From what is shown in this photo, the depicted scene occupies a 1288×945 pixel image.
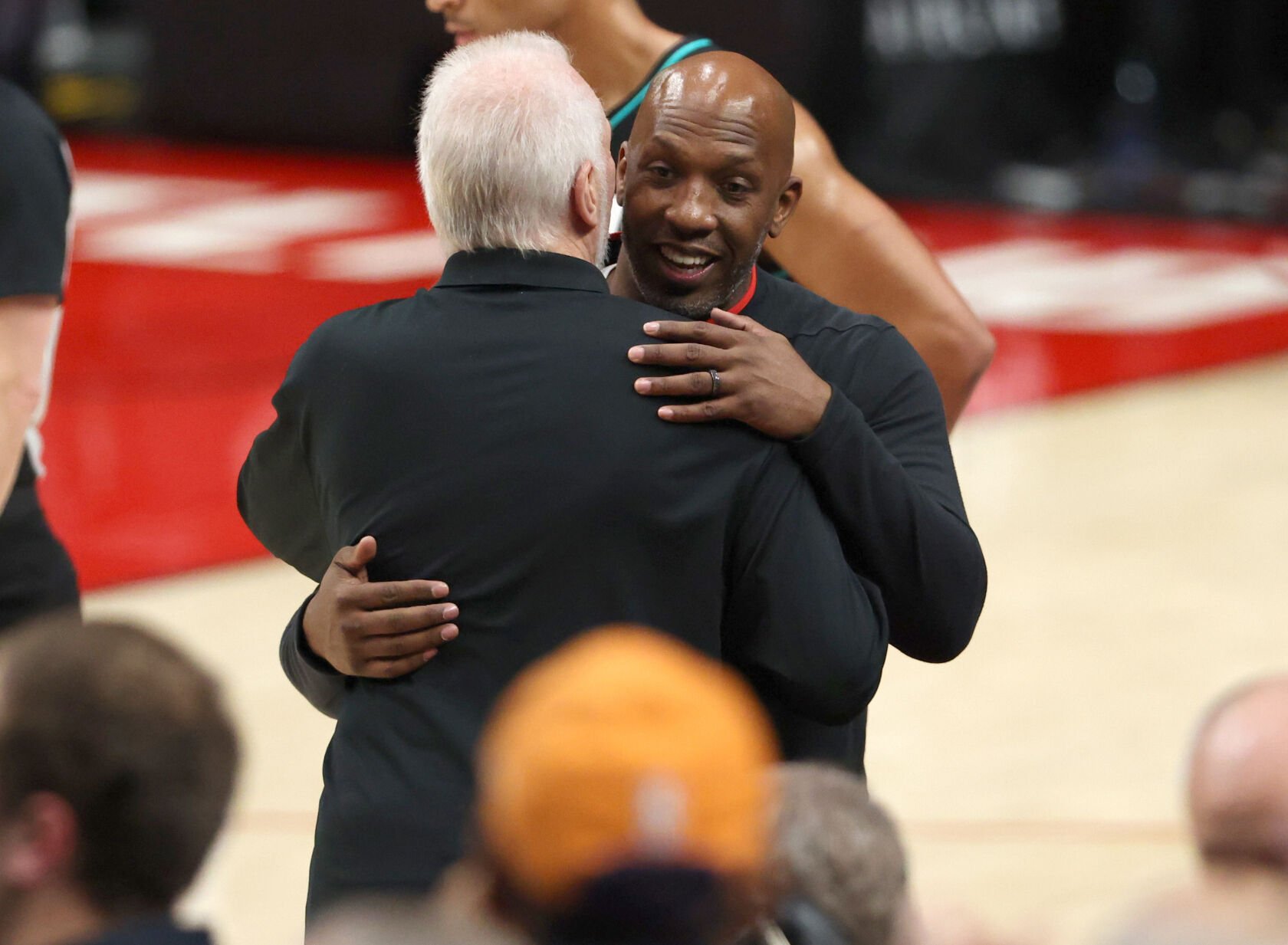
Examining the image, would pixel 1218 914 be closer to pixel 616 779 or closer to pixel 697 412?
pixel 616 779

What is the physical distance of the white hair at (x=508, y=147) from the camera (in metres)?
1.96

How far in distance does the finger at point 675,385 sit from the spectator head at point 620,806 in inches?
28.8

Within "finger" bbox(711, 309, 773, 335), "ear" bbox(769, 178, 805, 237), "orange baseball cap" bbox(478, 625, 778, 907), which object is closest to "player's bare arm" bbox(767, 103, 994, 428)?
"ear" bbox(769, 178, 805, 237)

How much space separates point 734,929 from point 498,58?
101 centimetres

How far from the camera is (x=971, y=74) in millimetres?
11758

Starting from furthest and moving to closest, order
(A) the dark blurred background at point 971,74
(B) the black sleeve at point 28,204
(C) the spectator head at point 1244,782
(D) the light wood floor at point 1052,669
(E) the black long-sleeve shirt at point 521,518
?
(A) the dark blurred background at point 971,74 → (D) the light wood floor at point 1052,669 → (B) the black sleeve at point 28,204 → (E) the black long-sleeve shirt at point 521,518 → (C) the spectator head at point 1244,782

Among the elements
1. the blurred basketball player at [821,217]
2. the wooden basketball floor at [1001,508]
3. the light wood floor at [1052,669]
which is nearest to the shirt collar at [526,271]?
the wooden basketball floor at [1001,508]

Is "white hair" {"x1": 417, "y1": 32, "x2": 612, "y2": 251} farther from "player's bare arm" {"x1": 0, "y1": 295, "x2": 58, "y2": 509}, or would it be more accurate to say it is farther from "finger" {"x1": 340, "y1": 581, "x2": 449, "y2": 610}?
"player's bare arm" {"x1": 0, "y1": 295, "x2": 58, "y2": 509}

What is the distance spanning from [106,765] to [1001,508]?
5633mm

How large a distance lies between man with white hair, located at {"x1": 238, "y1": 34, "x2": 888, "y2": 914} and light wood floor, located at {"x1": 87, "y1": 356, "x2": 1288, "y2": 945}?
1.15 meters

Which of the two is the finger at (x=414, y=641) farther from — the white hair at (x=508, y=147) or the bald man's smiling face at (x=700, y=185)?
the bald man's smiling face at (x=700, y=185)

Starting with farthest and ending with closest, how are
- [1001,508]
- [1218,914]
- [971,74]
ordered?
[971,74] < [1001,508] < [1218,914]

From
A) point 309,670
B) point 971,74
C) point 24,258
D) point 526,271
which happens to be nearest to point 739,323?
point 526,271

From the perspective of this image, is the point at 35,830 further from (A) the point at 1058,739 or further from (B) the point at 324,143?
(B) the point at 324,143
